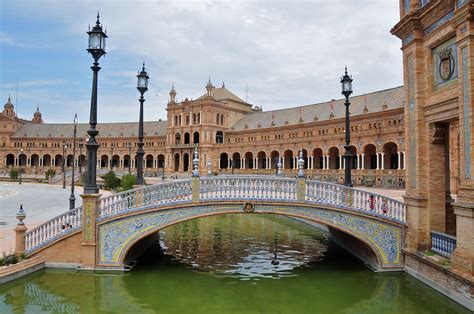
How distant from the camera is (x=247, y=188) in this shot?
13172 millimetres

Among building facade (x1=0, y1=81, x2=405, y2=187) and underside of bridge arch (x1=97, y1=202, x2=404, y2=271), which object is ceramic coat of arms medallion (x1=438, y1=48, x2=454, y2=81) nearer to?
underside of bridge arch (x1=97, y1=202, x2=404, y2=271)

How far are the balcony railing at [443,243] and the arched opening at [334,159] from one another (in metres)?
44.4

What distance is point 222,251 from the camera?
1609 centimetres

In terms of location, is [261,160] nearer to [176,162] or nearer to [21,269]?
[176,162]

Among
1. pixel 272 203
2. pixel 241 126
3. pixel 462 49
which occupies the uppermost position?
pixel 241 126

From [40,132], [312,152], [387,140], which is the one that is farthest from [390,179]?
[40,132]

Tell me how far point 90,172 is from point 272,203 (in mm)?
5951

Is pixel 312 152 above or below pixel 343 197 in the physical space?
above

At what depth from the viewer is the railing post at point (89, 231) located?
1224 cm

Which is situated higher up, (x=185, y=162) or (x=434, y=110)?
(x=434, y=110)

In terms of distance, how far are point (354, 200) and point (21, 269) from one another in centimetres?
1036

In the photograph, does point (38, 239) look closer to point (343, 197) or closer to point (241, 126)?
point (343, 197)

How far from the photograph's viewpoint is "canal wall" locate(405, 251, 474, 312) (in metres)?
8.95

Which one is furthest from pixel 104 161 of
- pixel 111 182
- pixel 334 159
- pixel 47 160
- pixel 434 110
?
pixel 434 110
